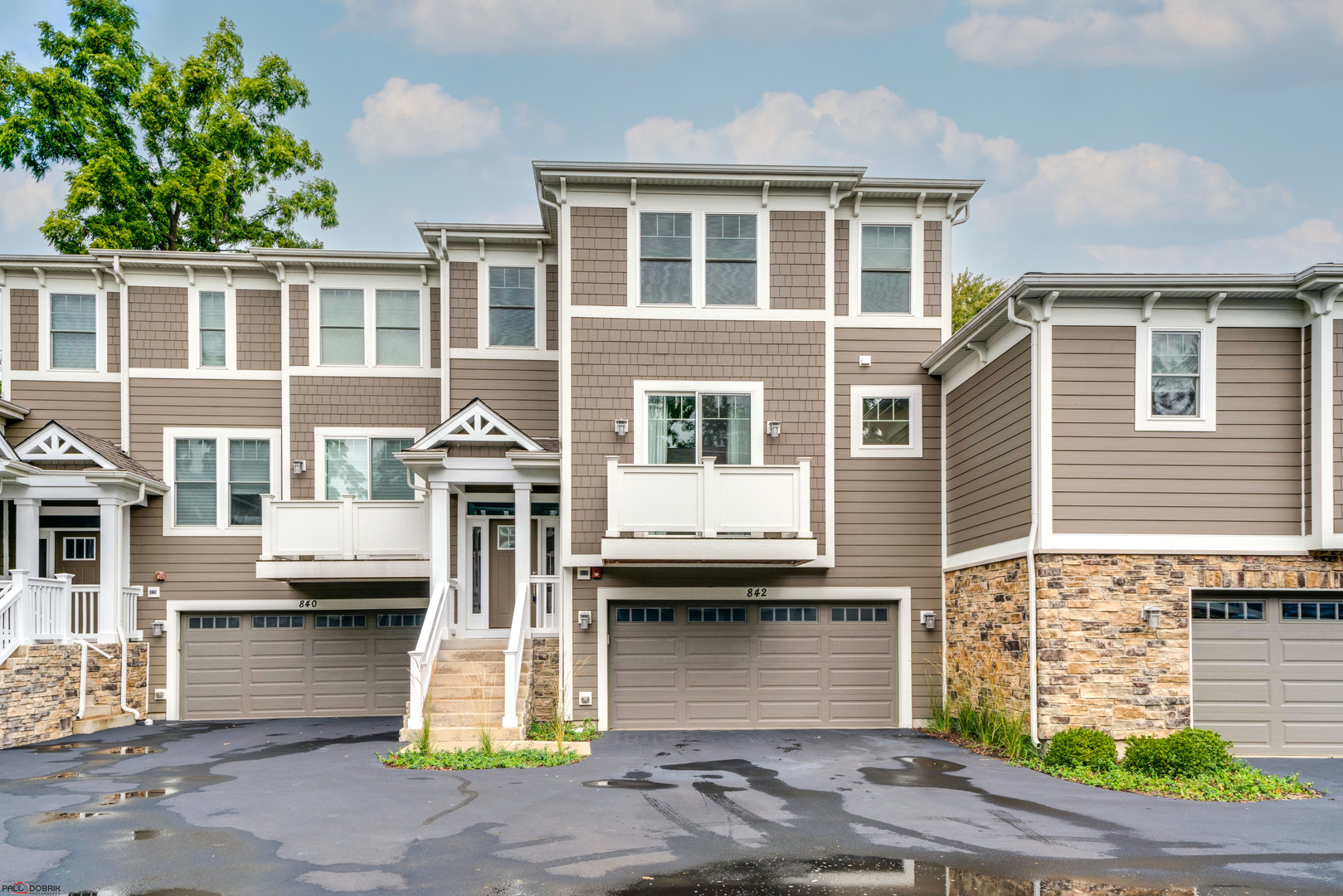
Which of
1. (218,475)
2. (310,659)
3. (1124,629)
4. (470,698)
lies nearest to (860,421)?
(1124,629)

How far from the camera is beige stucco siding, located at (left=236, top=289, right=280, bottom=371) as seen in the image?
642 inches

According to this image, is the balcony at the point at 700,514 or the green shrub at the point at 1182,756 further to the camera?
the balcony at the point at 700,514

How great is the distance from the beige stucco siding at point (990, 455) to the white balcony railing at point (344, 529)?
8113mm

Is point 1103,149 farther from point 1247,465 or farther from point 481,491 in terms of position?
point 481,491

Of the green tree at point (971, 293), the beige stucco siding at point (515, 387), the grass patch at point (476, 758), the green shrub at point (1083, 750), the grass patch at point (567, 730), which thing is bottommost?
the grass patch at point (567, 730)

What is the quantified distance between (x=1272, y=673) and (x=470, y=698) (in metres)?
9.94

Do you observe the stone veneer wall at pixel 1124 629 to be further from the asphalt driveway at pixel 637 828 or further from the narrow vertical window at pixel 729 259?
the narrow vertical window at pixel 729 259

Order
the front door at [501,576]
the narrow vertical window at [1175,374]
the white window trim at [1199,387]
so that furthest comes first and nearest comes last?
the front door at [501,576]
the narrow vertical window at [1175,374]
the white window trim at [1199,387]

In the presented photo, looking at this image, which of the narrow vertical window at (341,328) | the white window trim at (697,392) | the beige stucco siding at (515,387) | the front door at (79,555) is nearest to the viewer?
the white window trim at (697,392)

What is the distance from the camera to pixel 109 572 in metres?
14.9

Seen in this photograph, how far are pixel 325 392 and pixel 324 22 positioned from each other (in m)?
18.2

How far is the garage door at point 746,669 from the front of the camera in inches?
560

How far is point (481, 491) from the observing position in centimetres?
1519

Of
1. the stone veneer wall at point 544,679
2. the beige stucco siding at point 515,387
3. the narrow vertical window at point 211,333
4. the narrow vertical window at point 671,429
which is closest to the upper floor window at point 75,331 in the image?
the narrow vertical window at point 211,333
